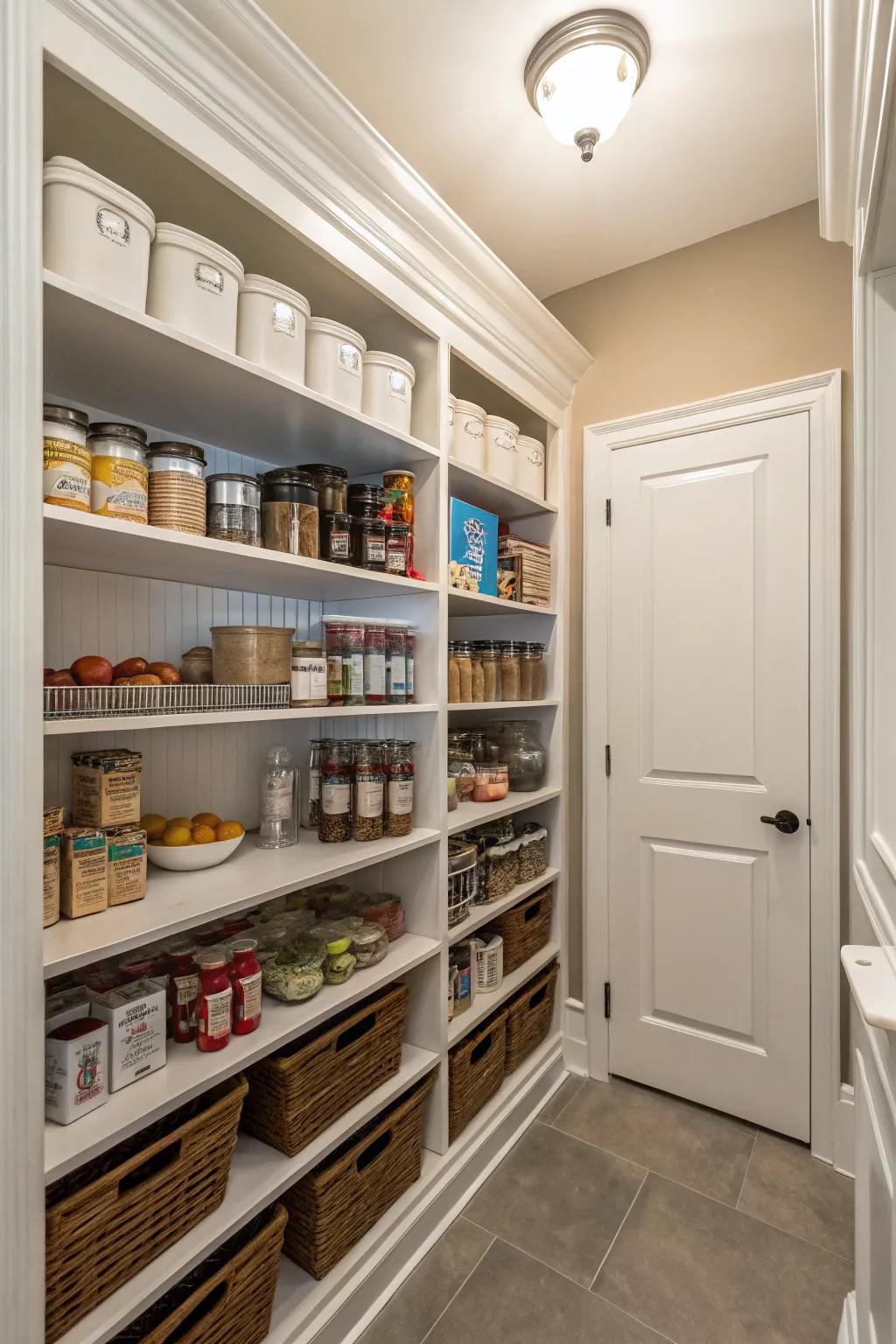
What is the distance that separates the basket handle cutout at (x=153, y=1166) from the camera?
3.70 feet

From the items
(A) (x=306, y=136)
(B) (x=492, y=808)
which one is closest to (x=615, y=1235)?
(B) (x=492, y=808)

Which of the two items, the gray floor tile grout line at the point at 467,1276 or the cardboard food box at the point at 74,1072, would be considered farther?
the gray floor tile grout line at the point at 467,1276

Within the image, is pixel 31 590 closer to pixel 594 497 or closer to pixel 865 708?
pixel 865 708

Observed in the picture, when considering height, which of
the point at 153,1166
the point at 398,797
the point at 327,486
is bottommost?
the point at 153,1166

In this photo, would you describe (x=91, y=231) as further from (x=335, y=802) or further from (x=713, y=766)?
(x=713, y=766)

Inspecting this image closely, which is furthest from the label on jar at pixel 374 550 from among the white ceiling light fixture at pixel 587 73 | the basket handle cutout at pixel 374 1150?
the basket handle cutout at pixel 374 1150

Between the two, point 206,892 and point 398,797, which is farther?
point 398,797

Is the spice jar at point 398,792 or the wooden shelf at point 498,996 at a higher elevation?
the spice jar at point 398,792

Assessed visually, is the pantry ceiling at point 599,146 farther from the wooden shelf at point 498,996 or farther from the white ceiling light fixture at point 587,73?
the wooden shelf at point 498,996

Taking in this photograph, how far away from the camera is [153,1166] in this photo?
1173 mm

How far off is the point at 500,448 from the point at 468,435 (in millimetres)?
177

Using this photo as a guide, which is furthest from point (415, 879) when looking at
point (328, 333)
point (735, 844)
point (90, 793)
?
point (328, 333)

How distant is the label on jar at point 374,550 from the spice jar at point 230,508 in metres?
0.33

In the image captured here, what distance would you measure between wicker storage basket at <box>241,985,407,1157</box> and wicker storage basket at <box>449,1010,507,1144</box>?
32 centimetres
